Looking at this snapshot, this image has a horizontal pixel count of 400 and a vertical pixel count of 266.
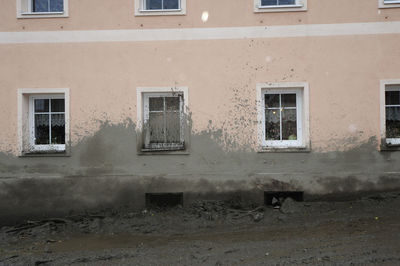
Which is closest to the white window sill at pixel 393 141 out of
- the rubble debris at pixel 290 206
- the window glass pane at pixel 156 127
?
the rubble debris at pixel 290 206

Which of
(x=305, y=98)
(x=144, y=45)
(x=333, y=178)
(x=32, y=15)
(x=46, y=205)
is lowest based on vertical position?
(x=46, y=205)

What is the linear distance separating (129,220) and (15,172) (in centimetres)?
264

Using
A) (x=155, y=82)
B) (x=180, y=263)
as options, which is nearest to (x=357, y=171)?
(x=180, y=263)

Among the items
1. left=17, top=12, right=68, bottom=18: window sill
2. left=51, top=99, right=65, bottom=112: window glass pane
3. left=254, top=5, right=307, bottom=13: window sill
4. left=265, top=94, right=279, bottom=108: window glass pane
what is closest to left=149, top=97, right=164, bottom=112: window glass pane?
left=51, top=99, right=65, bottom=112: window glass pane

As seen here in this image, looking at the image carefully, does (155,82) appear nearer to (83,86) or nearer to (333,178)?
(83,86)

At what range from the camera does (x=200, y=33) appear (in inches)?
253

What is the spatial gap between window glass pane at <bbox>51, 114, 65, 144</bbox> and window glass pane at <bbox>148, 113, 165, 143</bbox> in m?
1.90

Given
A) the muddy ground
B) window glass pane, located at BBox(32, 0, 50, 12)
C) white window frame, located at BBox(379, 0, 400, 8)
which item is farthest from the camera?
window glass pane, located at BBox(32, 0, 50, 12)

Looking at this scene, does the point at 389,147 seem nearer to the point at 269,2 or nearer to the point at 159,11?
the point at 269,2

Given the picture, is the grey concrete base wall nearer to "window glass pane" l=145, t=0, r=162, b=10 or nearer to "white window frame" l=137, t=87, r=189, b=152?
"white window frame" l=137, t=87, r=189, b=152

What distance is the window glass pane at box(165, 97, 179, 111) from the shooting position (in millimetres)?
6641

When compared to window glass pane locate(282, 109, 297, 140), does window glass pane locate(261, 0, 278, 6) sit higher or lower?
higher

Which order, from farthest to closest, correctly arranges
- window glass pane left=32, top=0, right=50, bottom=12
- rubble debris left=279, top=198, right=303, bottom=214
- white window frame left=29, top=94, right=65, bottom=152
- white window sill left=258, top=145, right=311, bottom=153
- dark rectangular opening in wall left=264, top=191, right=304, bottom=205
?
window glass pane left=32, top=0, right=50, bottom=12 → white window frame left=29, top=94, right=65, bottom=152 → dark rectangular opening in wall left=264, top=191, right=304, bottom=205 → white window sill left=258, top=145, right=311, bottom=153 → rubble debris left=279, top=198, right=303, bottom=214

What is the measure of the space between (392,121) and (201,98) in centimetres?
400
